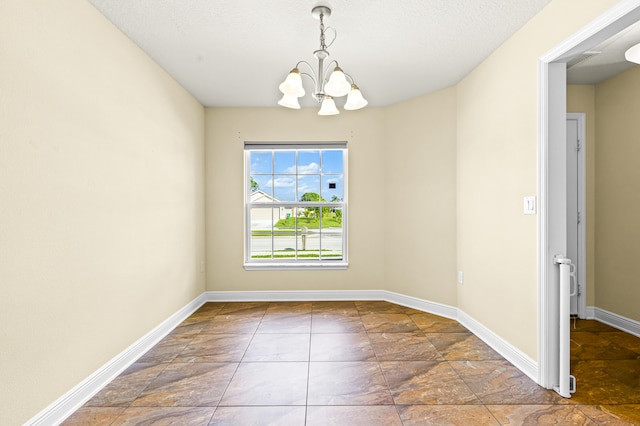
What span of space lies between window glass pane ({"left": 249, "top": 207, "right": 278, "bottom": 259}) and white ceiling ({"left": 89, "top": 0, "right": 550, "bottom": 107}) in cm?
162

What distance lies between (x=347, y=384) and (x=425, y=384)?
0.52 m

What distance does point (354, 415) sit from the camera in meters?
1.83

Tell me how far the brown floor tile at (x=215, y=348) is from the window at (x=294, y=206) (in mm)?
1289

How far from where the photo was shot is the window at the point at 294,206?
13.8 feet

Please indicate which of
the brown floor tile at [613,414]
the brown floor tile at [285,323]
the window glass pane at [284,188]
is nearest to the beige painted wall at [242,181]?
the window glass pane at [284,188]

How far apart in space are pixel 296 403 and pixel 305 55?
102 inches

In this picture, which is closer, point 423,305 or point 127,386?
point 127,386

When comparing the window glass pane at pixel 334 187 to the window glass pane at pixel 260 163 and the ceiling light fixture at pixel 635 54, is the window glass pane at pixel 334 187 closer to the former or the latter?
the window glass pane at pixel 260 163

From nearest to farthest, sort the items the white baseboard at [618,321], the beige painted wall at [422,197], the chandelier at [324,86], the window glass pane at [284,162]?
1. the chandelier at [324,86]
2. the white baseboard at [618,321]
3. the beige painted wall at [422,197]
4. the window glass pane at [284,162]

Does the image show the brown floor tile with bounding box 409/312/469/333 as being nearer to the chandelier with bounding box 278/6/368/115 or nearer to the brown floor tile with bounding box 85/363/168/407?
the chandelier with bounding box 278/6/368/115

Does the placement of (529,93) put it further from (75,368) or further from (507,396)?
(75,368)

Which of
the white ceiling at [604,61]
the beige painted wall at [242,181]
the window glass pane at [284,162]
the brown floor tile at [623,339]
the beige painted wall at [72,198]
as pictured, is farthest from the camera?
the window glass pane at [284,162]

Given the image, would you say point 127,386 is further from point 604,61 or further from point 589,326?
point 604,61

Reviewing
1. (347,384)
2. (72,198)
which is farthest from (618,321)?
(72,198)
